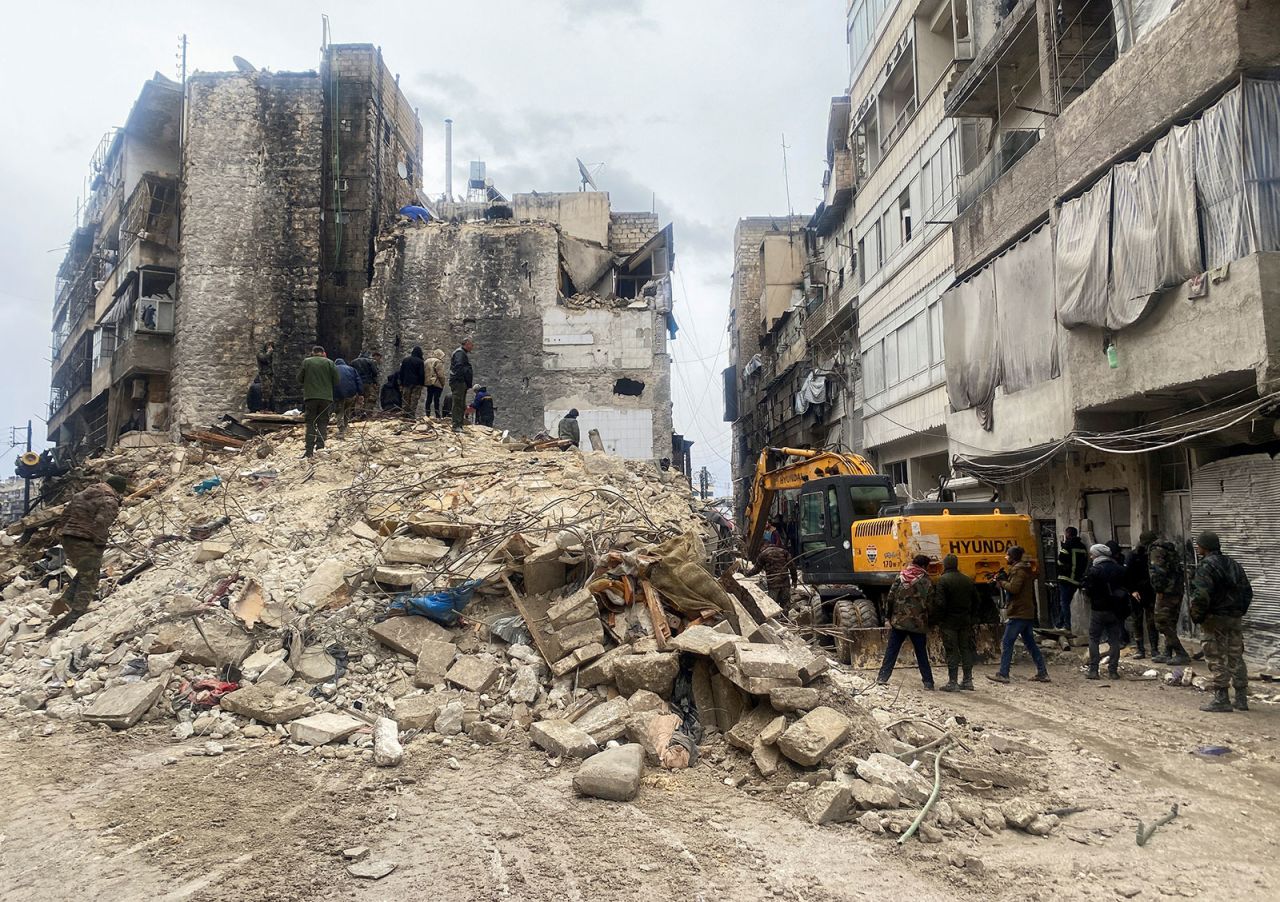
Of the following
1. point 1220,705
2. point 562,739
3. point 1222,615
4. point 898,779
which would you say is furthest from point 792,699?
point 1220,705

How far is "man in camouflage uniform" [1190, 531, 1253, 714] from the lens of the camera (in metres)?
7.04

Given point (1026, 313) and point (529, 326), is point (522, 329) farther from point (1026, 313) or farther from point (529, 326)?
point (1026, 313)

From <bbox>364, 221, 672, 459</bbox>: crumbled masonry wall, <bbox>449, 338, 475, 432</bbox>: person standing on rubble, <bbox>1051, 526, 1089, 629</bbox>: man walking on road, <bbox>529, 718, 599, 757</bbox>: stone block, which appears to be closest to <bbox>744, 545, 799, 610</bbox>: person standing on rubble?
<bbox>1051, 526, 1089, 629</bbox>: man walking on road

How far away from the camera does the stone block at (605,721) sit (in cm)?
562

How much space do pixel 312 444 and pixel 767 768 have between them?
388 inches

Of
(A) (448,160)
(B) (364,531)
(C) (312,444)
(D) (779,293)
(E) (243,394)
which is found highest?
(A) (448,160)

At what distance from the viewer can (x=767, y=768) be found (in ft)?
16.8

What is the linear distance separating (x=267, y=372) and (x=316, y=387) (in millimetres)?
12340

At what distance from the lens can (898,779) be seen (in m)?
4.69

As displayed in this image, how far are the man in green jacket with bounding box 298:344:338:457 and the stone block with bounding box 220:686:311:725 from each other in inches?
267

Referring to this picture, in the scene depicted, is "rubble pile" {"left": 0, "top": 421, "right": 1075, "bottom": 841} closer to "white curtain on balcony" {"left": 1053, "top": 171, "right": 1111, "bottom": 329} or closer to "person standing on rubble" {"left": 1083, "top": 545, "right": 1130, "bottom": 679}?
"person standing on rubble" {"left": 1083, "top": 545, "right": 1130, "bottom": 679}

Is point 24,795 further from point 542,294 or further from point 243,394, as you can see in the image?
point 243,394

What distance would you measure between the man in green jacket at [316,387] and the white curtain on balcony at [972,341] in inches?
415

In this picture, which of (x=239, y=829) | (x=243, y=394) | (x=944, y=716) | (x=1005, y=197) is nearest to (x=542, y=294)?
(x=243, y=394)
